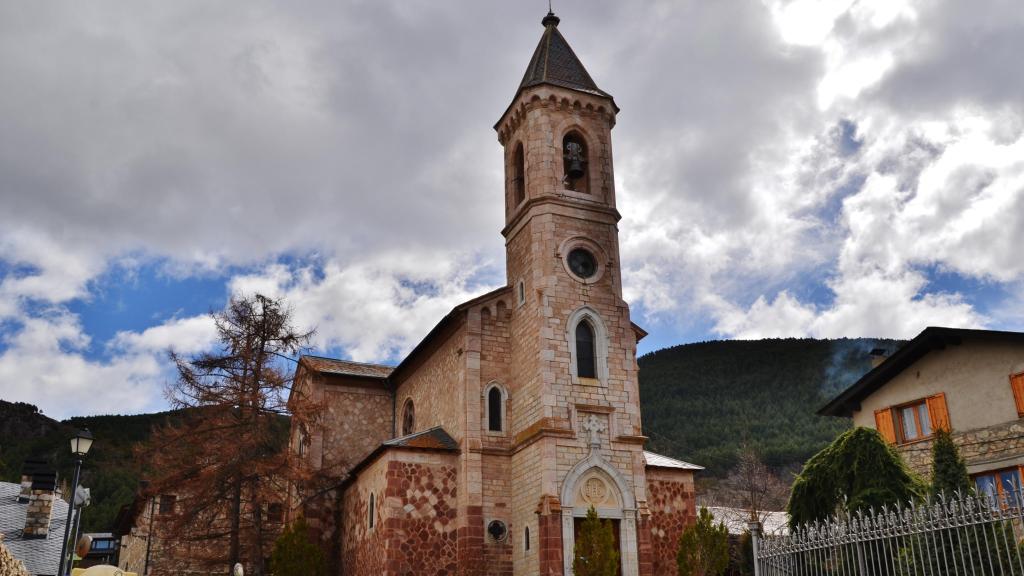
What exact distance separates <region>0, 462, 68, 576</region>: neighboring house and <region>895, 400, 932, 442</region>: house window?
25.8 m

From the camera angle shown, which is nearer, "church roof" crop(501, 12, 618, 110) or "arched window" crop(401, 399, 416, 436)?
"church roof" crop(501, 12, 618, 110)

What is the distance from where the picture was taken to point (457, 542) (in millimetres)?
25125

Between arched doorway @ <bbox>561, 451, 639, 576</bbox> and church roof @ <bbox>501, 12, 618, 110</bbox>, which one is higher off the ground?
church roof @ <bbox>501, 12, 618, 110</bbox>

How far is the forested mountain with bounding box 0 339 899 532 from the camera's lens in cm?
6141

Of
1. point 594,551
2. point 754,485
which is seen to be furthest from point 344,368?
point 754,485

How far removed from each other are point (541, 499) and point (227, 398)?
396 inches

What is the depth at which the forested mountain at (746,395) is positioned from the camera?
6625cm

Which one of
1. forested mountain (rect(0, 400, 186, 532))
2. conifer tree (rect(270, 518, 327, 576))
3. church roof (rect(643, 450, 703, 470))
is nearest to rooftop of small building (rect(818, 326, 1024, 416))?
church roof (rect(643, 450, 703, 470))

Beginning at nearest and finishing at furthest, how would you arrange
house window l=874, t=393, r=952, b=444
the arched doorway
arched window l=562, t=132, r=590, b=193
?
house window l=874, t=393, r=952, b=444
the arched doorway
arched window l=562, t=132, r=590, b=193

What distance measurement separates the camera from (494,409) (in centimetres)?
2686

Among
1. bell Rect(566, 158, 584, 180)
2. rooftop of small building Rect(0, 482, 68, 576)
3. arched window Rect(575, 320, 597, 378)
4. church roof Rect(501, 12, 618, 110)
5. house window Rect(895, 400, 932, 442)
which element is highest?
church roof Rect(501, 12, 618, 110)

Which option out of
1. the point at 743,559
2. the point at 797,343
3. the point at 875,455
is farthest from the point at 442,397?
the point at 797,343

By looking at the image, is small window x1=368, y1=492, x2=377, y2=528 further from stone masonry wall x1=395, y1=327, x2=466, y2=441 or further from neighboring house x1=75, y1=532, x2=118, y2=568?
neighboring house x1=75, y1=532, x2=118, y2=568

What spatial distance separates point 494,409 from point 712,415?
49.8 meters
